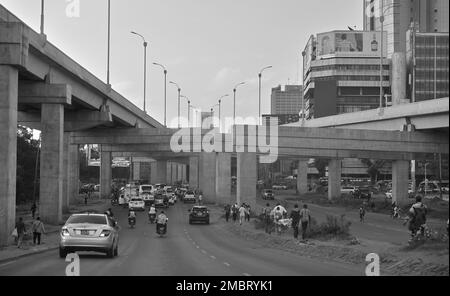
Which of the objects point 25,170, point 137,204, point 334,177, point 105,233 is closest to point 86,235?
point 105,233

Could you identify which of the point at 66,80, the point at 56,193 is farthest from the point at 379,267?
the point at 66,80

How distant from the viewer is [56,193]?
53094 mm

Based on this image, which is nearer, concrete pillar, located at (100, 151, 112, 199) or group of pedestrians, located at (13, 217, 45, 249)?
group of pedestrians, located at (13, 217, 45, 249)

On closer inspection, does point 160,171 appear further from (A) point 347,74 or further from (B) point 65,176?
(B) point 65,176

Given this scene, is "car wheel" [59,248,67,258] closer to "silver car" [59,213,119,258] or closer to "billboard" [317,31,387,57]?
"silver car" [59,213,119,258]

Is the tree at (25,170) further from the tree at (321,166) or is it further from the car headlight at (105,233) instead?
the tree at (321,166)

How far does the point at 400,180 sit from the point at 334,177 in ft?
67.4

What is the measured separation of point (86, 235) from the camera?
22922mm

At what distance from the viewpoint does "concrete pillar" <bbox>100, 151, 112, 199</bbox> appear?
11225cm

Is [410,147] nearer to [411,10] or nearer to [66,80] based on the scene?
[66,80]

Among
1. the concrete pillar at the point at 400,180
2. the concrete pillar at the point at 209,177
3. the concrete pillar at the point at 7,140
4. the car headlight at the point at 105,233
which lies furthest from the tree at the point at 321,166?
the car headlight at the point at 105,233

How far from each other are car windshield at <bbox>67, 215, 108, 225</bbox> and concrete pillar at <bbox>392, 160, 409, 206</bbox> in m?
58.7

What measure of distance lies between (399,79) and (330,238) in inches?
5171

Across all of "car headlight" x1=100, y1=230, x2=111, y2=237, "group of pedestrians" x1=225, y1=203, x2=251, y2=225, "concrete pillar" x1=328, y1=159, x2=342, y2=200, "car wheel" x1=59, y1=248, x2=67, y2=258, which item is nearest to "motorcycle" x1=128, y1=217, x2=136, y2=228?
"group of pedestrians" x1=225, y1=203, x2=251, y2=225
